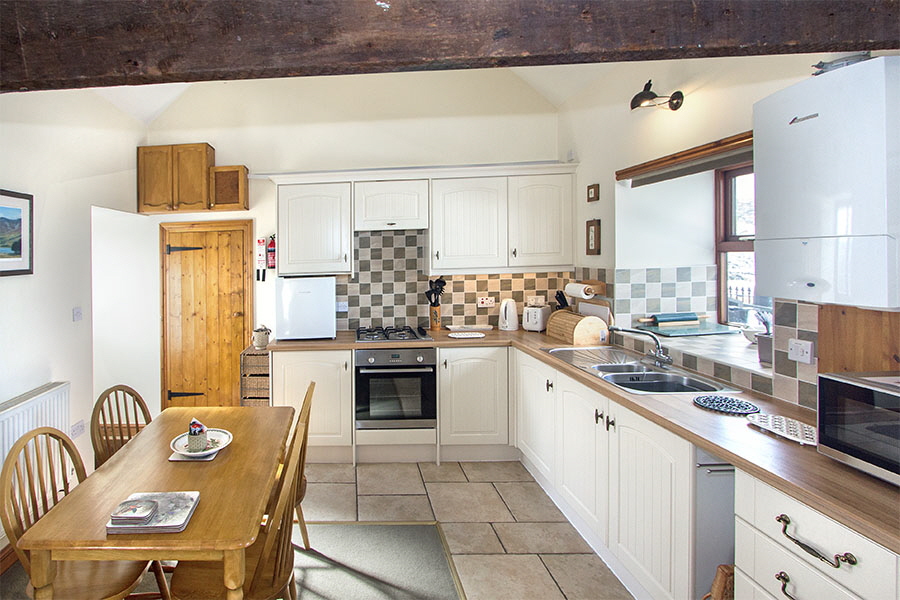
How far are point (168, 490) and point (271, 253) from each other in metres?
2.93

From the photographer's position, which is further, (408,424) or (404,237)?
(404,237)

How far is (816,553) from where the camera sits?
4.39ft

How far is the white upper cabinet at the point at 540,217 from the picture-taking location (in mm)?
4125

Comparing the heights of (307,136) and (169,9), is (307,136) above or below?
above

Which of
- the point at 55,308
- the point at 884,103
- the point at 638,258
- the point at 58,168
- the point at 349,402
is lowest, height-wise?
the point at 349,402

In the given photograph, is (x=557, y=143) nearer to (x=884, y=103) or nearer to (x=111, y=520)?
(x=884, y=103)

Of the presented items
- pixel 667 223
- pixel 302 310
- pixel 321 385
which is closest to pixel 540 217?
pixel 667 223

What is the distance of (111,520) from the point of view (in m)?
1.55

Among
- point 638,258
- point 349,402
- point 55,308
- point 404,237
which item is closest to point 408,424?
point 349,402

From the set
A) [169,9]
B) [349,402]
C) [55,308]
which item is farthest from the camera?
[349,402]

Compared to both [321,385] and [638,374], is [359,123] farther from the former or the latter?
[638,374]

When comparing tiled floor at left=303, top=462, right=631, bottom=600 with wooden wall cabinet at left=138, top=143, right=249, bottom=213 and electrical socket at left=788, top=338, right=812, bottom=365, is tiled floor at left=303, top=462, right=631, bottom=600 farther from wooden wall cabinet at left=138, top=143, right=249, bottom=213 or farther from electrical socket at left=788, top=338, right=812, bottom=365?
wooden wall cabinet at left=138, top=143, right=249, bottom=213

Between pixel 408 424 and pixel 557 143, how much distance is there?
8.53 feet

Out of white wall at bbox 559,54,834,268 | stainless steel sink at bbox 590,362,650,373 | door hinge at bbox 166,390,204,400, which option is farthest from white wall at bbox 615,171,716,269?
door hinge at bbox 166,390,204,400
